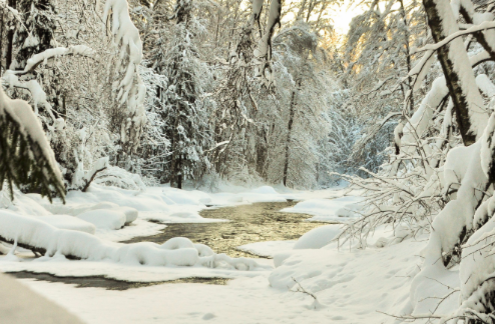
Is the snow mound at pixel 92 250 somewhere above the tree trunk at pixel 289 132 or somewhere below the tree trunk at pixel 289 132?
below

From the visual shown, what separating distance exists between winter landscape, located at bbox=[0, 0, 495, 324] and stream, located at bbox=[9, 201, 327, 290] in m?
0.07

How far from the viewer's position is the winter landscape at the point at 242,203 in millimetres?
2750

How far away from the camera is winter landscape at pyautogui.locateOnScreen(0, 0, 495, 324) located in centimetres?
275

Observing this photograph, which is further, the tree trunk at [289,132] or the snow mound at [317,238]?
the tree trunk at [289,132]

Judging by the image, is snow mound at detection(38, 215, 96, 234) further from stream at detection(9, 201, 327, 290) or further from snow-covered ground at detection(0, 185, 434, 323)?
stream at detection(9, 201, 327, 290)

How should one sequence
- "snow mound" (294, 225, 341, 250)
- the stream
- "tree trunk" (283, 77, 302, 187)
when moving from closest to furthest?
the stream
"snow mound" (294, 225, 341, 250)
"tree trunk" (283, 77, 302, 187)

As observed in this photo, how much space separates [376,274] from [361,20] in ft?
27.4

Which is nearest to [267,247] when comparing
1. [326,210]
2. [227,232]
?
[227,232]

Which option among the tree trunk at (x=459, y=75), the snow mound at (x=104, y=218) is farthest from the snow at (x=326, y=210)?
the tree trunk at (x=459, y=75)

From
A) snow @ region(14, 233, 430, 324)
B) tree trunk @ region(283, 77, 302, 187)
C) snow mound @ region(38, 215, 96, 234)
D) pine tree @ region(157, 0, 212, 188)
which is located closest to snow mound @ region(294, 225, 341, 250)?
snow @ region(14, 233, 430, 324)

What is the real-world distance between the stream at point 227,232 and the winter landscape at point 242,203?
66 mm

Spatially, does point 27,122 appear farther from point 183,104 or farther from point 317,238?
point 183,104

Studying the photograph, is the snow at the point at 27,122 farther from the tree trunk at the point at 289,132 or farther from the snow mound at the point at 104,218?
the tree trunk at the point at 289,132

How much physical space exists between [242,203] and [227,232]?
8.33m
